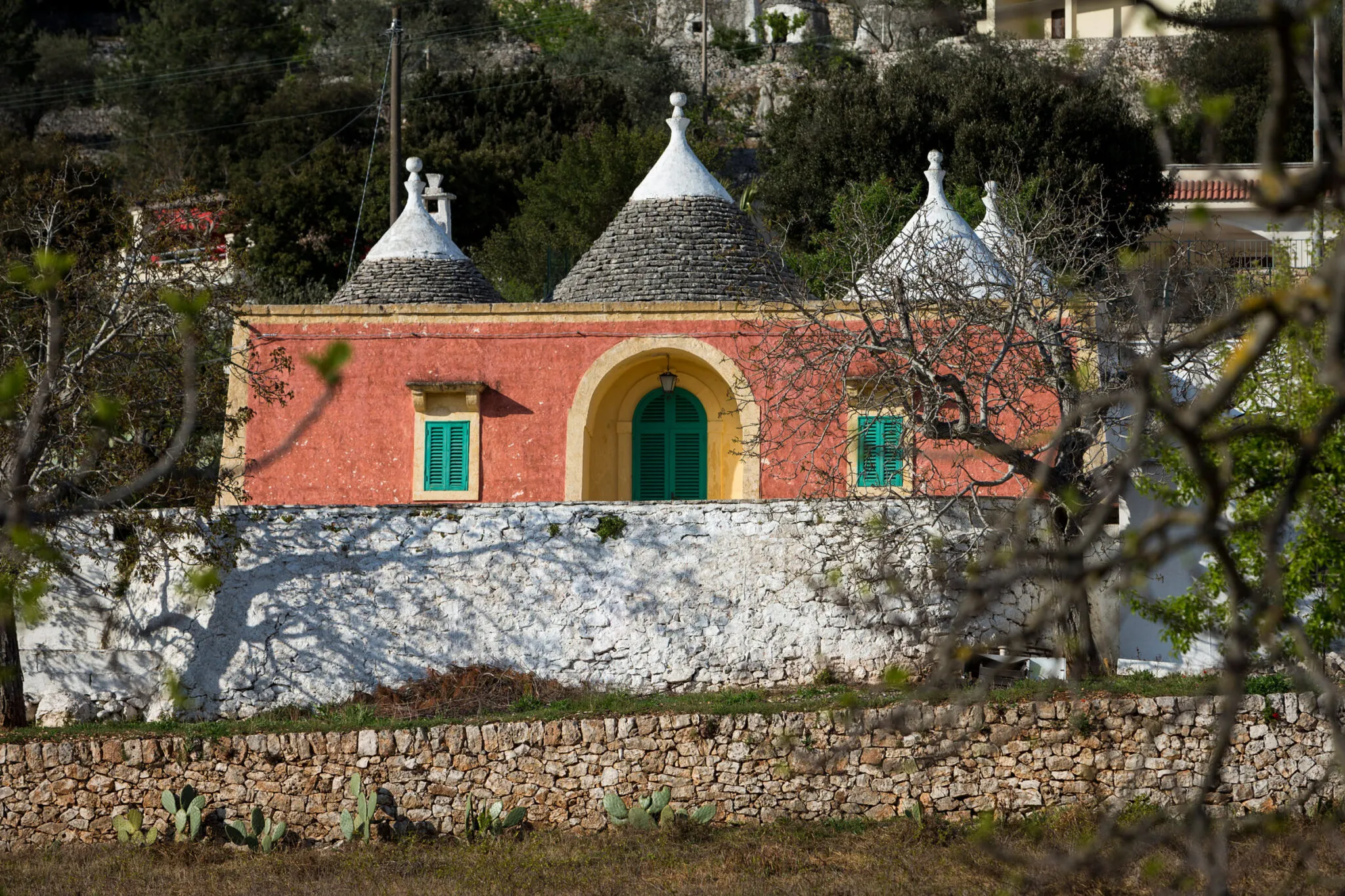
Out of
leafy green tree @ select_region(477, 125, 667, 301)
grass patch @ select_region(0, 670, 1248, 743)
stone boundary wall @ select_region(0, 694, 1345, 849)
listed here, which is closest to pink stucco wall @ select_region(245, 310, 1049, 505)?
grass patch @ select_region(0, 670, 1248, 743)

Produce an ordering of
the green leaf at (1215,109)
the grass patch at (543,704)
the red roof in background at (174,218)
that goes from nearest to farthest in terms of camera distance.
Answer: the green leaf at (1215,109)
the grass patch at (543,704)
the red roof in background at (174,218)

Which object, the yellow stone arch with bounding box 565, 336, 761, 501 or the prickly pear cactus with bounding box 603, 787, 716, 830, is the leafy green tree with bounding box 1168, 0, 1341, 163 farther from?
the prickly pear cactus with bounding box 603, 787, 716, 830

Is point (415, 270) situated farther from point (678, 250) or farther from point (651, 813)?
point (651, 813)

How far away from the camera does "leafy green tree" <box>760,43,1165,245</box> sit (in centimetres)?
3033

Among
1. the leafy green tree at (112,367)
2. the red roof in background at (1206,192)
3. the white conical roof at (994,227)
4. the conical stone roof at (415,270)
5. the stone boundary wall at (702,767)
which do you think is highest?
the red roof in background at (1206,192)

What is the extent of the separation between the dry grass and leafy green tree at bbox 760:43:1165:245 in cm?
1875

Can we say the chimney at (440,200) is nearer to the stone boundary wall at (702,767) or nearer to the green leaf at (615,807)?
the stone boundary wall at (702,767)

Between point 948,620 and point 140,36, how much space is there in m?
36.0

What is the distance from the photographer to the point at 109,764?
12914 mm

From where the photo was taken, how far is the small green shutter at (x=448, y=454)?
1752 centimetres

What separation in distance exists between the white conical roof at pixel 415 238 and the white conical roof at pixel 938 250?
557 cm

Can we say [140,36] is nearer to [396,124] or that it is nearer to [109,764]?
[396,124]

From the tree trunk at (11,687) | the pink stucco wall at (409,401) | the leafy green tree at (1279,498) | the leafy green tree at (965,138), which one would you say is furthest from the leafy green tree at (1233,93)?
the tree trunk at (11,687)

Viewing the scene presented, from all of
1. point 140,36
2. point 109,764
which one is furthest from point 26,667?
point 140,36
